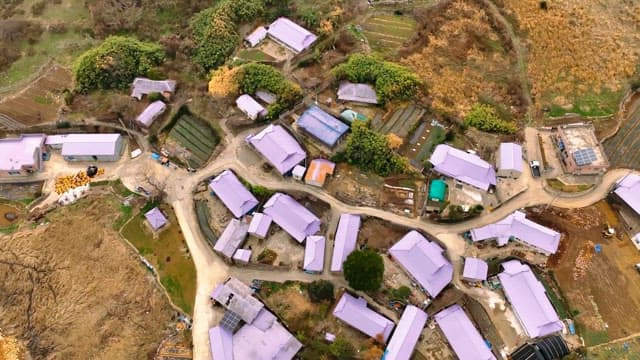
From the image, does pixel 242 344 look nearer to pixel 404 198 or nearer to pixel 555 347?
pixel 404 198

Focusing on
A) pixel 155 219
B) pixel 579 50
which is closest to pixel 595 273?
pixel 579 50

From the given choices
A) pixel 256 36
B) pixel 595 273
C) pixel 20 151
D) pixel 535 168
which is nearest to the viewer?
pixel 595 273

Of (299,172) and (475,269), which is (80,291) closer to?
(299,172)

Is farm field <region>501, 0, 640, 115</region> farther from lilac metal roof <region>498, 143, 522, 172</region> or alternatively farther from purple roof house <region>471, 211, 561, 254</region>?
purple roof house <region>471, 211, 561, 254</region>

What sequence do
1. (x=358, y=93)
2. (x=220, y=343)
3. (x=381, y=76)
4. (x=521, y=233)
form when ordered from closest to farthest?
(x=220, y=343) < (x=521, y=233) < (x=358, y=93) < (x=381, y=76)

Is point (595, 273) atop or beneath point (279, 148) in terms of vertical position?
beneath

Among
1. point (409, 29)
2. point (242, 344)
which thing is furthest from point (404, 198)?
point (409, 29)

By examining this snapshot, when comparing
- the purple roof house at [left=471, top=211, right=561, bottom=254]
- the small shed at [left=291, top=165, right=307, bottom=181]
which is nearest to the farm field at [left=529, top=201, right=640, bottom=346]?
the purple roof house at [left=471, top=211, right=561, bottom=254]
